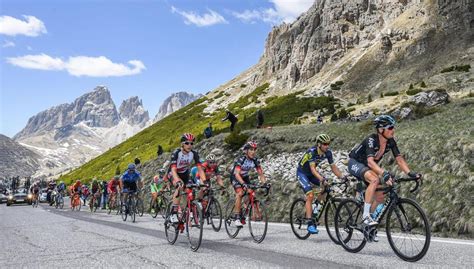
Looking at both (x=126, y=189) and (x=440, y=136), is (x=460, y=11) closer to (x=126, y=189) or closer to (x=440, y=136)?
(x=440, y=136)

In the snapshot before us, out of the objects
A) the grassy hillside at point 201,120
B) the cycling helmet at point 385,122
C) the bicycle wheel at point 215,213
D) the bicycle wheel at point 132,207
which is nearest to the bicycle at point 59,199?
the bicycle wheel at point 132,207

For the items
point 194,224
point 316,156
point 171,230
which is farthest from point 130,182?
point 316,156

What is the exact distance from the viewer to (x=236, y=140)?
97.3 ft

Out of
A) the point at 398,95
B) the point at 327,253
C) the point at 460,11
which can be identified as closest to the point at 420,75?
the point at 398,95

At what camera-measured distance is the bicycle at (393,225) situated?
23.8 feet

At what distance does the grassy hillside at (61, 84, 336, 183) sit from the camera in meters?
54.7

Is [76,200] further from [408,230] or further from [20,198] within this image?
[408,230]

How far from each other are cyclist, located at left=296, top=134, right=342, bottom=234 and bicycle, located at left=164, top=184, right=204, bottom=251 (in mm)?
2710

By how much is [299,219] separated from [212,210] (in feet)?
9.31

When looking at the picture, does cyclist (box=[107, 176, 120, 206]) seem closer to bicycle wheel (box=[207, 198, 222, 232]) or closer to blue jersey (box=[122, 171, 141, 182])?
blue jersey (box=[122, 171, 141, 182])

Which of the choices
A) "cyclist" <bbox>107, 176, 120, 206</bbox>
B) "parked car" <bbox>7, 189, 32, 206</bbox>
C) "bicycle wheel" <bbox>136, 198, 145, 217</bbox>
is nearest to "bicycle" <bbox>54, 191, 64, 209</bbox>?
"cyclist" <bbox>107, 176, 120, 206</bbox>

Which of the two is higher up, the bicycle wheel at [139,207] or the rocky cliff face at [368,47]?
the rocky cliff face at [368,47]

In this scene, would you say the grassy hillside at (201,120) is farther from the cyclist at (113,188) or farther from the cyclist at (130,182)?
the cyclist at (130,182)

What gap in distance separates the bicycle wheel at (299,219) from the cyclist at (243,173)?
111cm
